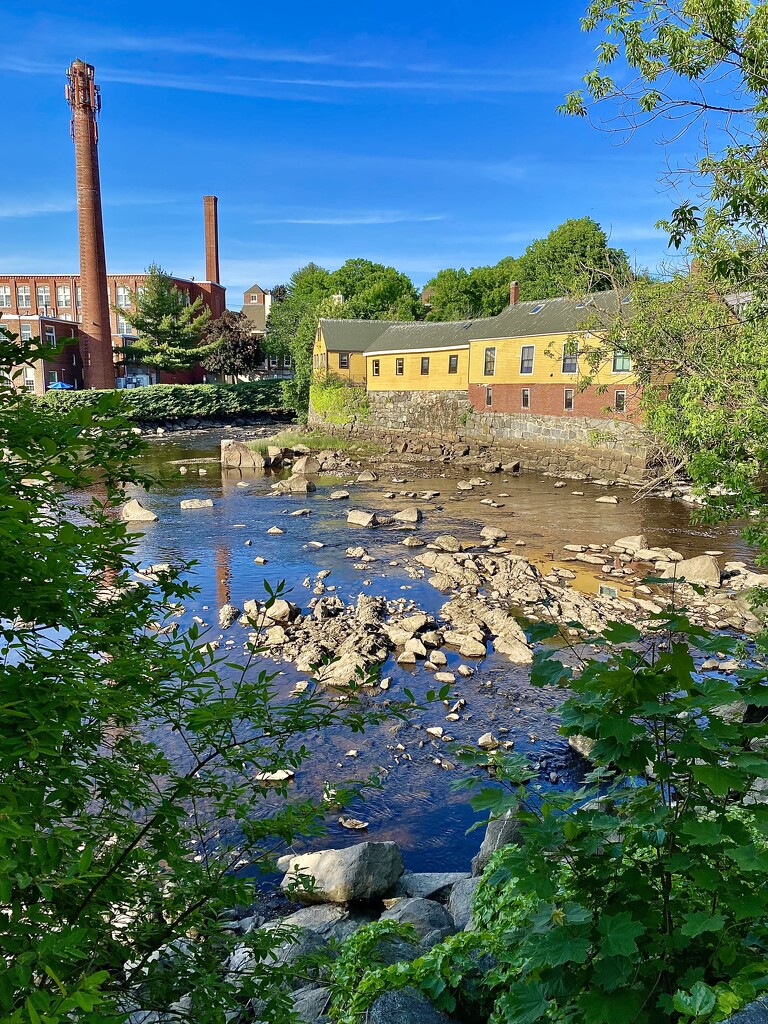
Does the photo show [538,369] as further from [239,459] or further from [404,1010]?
[404,1010]

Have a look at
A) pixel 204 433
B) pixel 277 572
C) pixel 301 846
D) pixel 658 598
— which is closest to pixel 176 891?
pixel 301 846

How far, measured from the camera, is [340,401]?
54.6 meters

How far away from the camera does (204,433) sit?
A: 5753cm

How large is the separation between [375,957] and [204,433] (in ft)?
183

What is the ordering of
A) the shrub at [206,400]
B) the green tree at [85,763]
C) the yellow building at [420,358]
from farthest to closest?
the shrub at [206,400] → the yellow building at [420,358] → the green tree at [85,763]

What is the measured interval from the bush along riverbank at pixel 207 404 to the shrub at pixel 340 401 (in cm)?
1112

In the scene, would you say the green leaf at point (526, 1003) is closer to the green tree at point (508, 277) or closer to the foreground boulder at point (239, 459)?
the foreground boulder at point (239, 459)

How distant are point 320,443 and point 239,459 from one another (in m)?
9.10

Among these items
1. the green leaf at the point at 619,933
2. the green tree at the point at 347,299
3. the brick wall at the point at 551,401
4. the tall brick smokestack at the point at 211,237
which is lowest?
the green leaf at the point at 619,933

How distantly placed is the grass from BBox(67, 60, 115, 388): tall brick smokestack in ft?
68.0

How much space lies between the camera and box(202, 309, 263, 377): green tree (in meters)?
72.9

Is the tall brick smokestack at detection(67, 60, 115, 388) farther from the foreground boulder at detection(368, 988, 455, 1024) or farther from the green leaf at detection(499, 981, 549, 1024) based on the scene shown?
the green leaf at detection(499, 981, 549, 1024)

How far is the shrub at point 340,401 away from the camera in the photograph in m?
54.3

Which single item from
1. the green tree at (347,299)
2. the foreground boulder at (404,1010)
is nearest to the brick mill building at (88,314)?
the green tree at (347,299)
